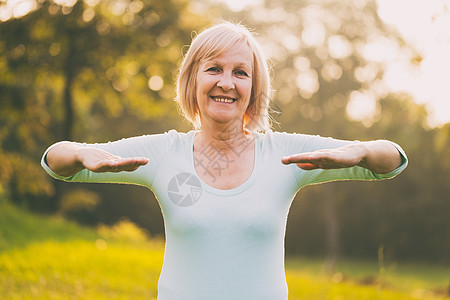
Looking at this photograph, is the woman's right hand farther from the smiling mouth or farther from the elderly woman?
the smiling mouth

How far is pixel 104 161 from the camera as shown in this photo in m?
1.63

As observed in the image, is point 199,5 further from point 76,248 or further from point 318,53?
point 76,248

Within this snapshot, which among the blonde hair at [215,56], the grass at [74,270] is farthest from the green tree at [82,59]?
the blonde hair at [215,56]

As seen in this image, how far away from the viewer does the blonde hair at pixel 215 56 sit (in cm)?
197

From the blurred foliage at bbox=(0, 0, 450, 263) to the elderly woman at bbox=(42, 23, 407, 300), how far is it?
4150 millimetres

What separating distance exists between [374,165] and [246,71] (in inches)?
24.7

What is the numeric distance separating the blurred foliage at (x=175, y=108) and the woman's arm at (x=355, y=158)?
417cm

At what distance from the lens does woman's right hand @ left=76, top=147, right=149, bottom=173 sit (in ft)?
5.31

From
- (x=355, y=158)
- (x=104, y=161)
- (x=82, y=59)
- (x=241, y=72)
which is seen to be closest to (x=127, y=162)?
(x=104, y=161)

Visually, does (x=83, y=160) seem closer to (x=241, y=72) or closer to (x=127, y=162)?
(x=127, y=162)

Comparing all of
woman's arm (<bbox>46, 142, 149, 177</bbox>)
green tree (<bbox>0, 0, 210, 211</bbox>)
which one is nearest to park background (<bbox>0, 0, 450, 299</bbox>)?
green tree (<bbox>0, 0, 210, 211</bbox>)

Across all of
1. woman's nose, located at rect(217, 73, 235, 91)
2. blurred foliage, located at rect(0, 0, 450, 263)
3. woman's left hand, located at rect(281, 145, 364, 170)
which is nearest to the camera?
woman's left hand, located at rect(281, 145, 364, 170)

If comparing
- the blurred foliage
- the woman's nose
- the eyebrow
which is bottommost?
the woman's nose

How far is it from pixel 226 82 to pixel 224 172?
1.16 feet
